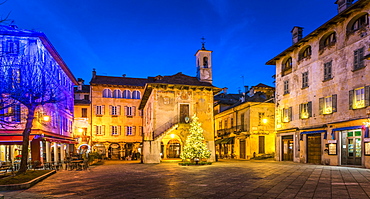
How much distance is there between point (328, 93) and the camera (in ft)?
78.6

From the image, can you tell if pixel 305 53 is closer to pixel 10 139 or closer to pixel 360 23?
pixel 360 23

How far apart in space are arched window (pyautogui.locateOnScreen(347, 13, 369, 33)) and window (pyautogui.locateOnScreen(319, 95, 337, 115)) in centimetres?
511

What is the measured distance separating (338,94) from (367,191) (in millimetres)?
13918

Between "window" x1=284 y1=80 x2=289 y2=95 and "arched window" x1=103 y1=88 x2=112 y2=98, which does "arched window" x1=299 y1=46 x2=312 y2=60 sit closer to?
"window" x1=284 y1=80 x2=289 y2=95

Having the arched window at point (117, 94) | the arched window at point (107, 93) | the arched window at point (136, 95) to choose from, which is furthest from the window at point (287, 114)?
the arched window at point (107, 93)

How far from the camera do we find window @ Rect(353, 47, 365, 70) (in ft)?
68.2

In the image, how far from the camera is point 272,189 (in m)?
11.3

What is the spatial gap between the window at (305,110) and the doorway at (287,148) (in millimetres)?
2857

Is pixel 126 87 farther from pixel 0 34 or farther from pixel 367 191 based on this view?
pixel 367 191

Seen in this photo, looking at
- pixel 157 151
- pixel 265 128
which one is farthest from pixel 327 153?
pixel 157 151

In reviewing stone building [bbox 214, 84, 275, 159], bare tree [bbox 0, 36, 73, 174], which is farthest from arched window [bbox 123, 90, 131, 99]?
stone building [bbox 214, 84, 275, 159]

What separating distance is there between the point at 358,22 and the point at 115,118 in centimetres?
3519

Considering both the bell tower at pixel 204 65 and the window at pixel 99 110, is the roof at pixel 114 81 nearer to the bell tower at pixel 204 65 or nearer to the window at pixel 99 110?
the window at pixel 99 110

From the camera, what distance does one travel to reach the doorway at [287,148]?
29.5 meters
